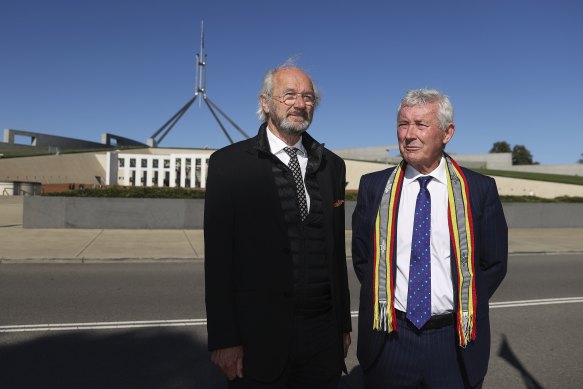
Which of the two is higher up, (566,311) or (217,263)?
(217,263)

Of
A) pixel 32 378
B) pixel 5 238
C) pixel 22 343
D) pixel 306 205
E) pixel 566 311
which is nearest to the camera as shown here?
pixel 306 205

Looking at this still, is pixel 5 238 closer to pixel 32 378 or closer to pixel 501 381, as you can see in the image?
pixel 32 378

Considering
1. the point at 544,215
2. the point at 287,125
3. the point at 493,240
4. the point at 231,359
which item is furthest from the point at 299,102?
the point at 544,215

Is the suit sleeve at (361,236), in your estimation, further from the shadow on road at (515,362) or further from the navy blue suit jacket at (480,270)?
the shadow on road at (515,362)

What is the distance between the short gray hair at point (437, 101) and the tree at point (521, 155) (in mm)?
81637

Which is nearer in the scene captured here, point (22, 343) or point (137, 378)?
point (137, 378)

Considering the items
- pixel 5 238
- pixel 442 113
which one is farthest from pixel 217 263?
pixel 5 238

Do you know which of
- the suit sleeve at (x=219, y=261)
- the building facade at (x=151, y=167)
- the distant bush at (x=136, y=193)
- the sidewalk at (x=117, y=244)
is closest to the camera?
the suit sleeve at (x=219, y=261)

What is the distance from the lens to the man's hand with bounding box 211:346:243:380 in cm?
218

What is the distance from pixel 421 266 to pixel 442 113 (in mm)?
744

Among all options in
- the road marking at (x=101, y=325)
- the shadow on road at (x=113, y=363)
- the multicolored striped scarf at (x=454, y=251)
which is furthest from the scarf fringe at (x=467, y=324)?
the road marking at (x=101, y=325)

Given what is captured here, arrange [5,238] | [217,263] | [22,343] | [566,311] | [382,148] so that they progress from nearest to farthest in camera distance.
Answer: [217,263] < [22,343] < [566,311] < [5,238] < [382,148]

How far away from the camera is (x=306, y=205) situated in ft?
7.69

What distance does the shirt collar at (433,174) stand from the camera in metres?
2.31
